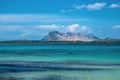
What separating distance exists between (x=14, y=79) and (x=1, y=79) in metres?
1.06

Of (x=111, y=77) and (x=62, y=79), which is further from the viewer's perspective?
(x=111, y=77)

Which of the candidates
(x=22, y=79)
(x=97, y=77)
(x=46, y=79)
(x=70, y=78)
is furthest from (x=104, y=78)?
(x=22, y=79)

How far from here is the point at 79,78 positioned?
98.9 feet

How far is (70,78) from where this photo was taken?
30.0 m

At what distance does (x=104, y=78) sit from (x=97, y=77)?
0.83 meters

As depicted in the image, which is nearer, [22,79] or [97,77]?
[22,79]

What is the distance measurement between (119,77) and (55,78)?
5.99 metres

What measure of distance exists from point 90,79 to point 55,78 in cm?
303

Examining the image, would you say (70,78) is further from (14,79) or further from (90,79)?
(14,79)

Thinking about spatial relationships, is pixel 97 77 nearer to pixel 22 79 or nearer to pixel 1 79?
pixel 22 79

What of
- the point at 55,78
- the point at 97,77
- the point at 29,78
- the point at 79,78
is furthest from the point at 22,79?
the point at 97,77

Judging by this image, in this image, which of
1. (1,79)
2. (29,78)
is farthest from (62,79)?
(1,79)

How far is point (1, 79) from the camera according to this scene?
2777cm

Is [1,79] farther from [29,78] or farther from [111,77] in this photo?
→ [111,77]
